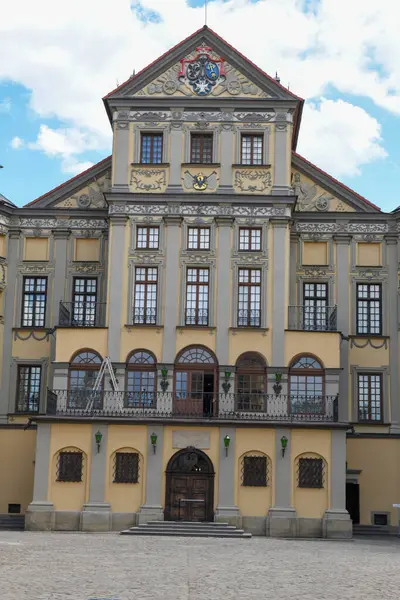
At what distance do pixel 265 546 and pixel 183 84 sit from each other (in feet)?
68.2

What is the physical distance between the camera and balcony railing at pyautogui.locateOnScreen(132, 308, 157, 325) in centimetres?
4062

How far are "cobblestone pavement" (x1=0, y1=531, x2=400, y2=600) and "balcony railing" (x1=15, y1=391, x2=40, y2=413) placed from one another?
31.7 ft

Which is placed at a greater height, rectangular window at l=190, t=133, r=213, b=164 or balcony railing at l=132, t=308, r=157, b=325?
rectangular window at l=190, t=133, r=213, b=164

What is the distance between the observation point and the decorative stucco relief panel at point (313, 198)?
144ft

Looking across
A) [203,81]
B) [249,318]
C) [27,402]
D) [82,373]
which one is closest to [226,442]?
[249,318]

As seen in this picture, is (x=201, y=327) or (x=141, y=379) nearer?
(x=141, y=379)

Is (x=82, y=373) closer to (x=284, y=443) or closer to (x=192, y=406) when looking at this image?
(x=192, y=406)

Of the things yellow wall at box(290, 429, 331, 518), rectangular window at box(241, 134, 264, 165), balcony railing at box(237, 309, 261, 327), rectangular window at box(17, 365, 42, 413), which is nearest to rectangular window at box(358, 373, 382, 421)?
yellow wall at box(290, 429, 331, 518)

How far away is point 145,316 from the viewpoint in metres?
40.7

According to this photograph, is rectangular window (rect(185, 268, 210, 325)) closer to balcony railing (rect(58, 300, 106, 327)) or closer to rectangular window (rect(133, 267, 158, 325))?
rectangular window (rect(133, 267, 158, 325))

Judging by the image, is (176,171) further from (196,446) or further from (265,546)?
(265,546)

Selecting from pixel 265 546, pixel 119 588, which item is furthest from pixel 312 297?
pixel 119 588

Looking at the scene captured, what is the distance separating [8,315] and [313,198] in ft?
48.9

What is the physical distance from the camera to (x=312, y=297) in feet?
143
